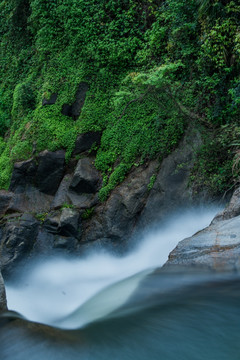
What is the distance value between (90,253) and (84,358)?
5.89 meters

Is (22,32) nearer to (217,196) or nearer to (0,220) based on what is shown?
(0,220)

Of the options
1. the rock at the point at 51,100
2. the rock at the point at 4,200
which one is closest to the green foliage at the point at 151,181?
the rock at the point at 4,200

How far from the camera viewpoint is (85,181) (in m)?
Result: 9.33

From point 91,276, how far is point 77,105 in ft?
18.1

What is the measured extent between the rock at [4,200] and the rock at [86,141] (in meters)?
2.32

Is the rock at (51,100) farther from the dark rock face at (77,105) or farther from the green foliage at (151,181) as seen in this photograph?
the green foliage at (151,181)

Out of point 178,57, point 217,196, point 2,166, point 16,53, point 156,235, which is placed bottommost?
point 156,235

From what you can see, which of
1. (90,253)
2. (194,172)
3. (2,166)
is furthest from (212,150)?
(2,166)

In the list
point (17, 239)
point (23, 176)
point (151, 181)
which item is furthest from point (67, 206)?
point (151, 181)

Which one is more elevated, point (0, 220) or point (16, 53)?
point (16, 53)

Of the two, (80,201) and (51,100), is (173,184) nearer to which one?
(80,201)

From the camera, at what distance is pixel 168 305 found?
3.60m

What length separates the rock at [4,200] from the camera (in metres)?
9.70

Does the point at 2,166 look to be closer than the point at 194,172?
No
